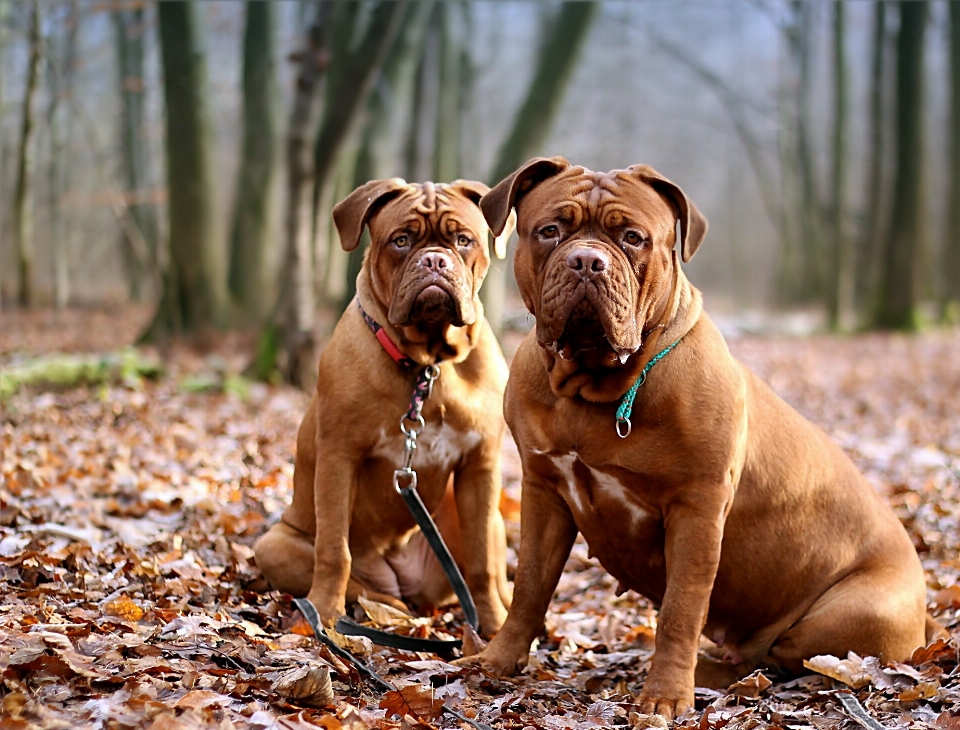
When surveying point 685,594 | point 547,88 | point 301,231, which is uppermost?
point 547,88

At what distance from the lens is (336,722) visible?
289cm

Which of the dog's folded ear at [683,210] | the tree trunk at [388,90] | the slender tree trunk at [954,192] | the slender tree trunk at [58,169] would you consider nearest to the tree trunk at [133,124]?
the slender tree trunk at [58,169]

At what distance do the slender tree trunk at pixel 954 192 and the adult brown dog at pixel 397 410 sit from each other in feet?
56.5

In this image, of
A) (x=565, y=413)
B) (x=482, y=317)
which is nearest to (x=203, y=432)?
(x=482, y=317)

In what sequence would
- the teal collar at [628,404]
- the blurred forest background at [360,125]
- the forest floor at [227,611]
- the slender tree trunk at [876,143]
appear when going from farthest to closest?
1. the slender tree trunk at [876,143]
2. the blurred forest background at [360,125]
3. the teal collar at [628,404]
4. the forest floor at [227,611]

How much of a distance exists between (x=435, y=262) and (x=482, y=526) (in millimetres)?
1215

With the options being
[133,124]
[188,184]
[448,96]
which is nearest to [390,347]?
[188,184]

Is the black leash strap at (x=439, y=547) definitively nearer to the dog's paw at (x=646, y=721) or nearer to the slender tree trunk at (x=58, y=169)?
→ the dog's paw at (x=646, y=721)

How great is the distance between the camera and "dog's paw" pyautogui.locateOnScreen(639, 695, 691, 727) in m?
3.43

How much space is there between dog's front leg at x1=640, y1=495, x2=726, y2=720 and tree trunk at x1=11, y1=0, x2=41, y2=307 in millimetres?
12813

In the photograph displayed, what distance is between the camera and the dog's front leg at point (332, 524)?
13.7ft

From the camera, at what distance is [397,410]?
4203 millimetres

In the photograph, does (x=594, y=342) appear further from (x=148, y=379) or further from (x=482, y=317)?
(x=148, y=379)

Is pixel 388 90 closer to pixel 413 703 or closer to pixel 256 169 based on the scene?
pixel 256 169
